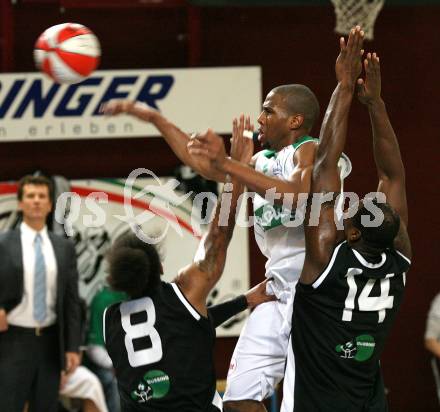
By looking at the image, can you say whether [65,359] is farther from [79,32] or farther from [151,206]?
[79,32]

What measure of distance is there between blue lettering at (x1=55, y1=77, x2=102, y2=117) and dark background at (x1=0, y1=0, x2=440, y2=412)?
13.1 inches

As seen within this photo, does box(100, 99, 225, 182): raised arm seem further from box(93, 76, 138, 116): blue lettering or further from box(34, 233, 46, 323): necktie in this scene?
box(93, 76, 138, 116): blue lettering

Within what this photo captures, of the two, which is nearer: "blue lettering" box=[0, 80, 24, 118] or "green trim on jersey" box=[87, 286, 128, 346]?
"green trim on jersey" box=[87, 286, 128, 346]

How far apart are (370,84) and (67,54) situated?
173 centimetres

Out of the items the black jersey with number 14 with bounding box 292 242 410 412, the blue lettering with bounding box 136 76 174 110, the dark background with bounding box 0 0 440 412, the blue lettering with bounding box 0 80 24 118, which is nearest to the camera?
the black jersey with number 14 with bounding box 292 242 410 412

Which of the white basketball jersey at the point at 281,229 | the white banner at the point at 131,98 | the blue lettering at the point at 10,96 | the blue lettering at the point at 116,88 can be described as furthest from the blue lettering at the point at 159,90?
the white basketball jersey at the point at 281,229

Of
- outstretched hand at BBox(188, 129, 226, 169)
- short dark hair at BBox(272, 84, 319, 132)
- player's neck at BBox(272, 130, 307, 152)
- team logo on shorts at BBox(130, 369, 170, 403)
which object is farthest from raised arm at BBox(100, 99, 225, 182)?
team logo on shorts at BBox(130, 369, 170, 403)

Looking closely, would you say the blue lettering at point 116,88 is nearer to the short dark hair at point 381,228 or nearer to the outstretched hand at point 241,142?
the outstretched hand at point 241,142

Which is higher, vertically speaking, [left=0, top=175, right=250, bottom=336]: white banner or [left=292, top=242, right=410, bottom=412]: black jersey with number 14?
[left=0, top=175, right=250, bottom=336]: white banner

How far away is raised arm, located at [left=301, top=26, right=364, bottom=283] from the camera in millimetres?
4664

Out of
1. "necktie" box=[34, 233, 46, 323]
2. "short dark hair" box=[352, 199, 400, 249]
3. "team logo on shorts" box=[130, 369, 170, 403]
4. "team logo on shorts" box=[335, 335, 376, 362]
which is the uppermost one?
"short dark hair" box=[352, 199, 400, 249]

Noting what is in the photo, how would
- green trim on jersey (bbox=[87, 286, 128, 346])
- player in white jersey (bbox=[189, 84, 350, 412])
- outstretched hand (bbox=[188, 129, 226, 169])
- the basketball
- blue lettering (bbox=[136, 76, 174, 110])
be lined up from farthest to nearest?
1. blue lettering (bbox=[136, 76, 174, 110])
2. green trim on jersey (bbox=[87, 286, 128, 346])
3. the basketball
4. player in white jersey (bbox=[189, 84, 350, 412])
5. outstretched hand (bbox=[188, 129, 226, 169])

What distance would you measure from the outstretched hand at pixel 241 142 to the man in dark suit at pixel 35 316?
310 cm

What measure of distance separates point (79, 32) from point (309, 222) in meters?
1.94
